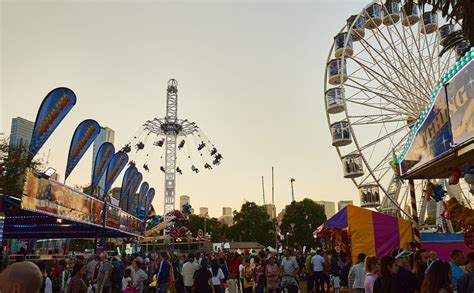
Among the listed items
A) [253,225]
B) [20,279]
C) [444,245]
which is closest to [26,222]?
[444,245]

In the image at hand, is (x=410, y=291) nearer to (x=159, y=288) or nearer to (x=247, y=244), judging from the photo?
(x=159, y=288)

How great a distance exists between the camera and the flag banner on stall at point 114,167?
2343 cm

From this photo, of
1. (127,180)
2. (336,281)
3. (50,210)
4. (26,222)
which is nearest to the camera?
(50,210)

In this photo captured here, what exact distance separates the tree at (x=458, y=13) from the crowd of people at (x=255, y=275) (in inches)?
148

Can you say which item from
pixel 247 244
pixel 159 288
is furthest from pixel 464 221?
pixel 247 244

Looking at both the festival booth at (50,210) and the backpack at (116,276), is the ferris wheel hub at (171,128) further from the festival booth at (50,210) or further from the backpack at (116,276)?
the backpack at (116,276)

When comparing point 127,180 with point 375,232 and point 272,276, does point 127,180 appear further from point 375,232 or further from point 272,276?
point 375,232

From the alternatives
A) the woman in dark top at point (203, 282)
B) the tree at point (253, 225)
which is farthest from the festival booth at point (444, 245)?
the tree at point (253, 225)

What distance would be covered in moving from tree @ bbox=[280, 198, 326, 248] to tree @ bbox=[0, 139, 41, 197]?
123 feet

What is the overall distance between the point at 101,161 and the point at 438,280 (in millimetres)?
19563

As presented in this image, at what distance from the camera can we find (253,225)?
64.5 m

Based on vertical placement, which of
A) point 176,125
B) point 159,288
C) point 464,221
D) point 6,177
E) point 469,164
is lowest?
point 159,288

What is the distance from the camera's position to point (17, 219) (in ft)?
57.2

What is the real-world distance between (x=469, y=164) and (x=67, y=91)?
12119 millimetres
